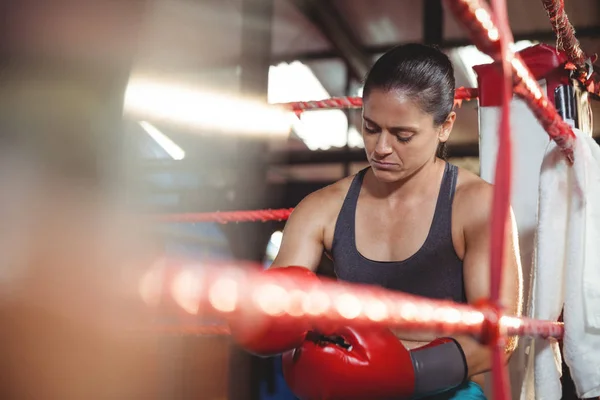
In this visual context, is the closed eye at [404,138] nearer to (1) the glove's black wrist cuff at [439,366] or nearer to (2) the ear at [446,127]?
(2) the ear at [446,127]

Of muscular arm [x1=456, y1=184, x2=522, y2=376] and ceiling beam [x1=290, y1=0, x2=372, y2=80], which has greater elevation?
ceiling beam [x1=290, y1=0, x2=372, y2=80]

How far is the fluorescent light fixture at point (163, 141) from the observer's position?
539cm

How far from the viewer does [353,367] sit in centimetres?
76

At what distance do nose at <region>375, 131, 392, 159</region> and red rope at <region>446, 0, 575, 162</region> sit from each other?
257 millimetres

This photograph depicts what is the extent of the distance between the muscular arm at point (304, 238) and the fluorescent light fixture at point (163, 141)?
4420 mm

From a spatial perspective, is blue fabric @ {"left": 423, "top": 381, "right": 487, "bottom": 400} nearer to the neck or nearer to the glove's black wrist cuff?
the glove's black wrist cuff

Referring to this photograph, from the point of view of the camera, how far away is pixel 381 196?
1.14 meters

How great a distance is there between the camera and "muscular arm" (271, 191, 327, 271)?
1.10 metres

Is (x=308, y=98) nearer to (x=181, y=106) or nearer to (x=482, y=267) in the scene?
(x=181, y=106)

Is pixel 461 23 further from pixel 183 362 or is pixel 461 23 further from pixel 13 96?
pixel 183 362

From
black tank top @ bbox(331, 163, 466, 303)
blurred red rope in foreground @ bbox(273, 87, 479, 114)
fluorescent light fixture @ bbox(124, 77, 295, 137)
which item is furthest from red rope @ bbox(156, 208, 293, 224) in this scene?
fluorescent light fixture @ bbox(124, 77, 295, 137)

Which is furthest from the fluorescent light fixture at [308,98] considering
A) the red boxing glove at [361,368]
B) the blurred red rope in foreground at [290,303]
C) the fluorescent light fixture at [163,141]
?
the blurred red rope in foreground at [290,303]

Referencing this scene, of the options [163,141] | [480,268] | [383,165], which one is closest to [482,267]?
[480,268]

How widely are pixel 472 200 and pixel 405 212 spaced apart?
13 cm
